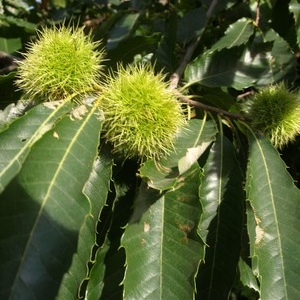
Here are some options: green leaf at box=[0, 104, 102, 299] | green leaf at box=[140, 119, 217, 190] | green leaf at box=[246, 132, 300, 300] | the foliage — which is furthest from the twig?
green leaf at box=[0, 104, 102, 299]

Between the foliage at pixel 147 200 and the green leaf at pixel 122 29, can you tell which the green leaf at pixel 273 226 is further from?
the green leaf at pixel 122 29

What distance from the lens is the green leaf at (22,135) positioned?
0.96 m

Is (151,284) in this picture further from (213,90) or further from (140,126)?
(213,90)

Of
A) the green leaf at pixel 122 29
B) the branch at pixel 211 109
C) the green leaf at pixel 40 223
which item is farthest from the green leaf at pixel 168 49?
the green leaf at pixel 40 223

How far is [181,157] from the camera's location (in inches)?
43.6

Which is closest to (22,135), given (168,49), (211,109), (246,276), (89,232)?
(89,232)

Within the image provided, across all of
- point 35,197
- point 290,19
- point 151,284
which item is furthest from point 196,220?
point 290,19

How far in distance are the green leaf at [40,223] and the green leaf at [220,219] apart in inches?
15.8

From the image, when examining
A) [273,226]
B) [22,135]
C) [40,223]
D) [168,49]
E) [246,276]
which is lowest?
[246,276]

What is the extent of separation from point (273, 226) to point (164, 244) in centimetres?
28

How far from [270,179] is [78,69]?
0.56 metres

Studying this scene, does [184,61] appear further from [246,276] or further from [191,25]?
[246,276]

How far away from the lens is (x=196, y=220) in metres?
1.06

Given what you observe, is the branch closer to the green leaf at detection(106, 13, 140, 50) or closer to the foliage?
the foliage
